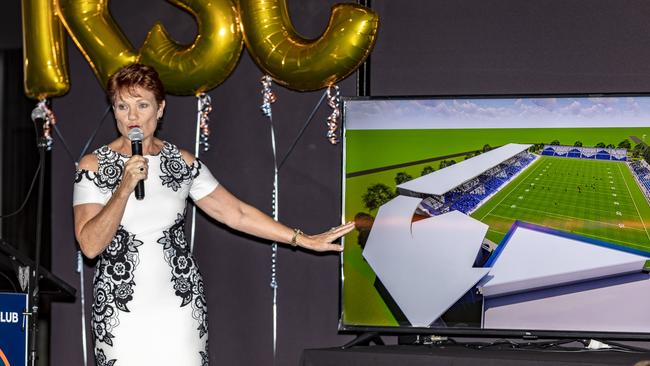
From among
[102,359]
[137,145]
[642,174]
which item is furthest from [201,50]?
[642,174]

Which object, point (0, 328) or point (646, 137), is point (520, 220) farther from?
point (0, 328)

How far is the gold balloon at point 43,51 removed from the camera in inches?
160

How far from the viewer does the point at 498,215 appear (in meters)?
3.63

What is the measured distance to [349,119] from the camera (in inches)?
148

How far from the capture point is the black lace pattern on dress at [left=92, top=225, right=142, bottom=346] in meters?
2.84

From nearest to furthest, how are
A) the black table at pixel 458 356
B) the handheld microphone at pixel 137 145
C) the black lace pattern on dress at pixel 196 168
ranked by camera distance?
the handheld microphone at pixel 137 145
the black lace pattern on dress at pixel 196 168
the black table at pixel 458 356

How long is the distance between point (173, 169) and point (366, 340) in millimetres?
1190

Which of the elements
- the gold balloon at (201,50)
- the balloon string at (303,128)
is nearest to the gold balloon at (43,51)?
the gold balloon at (201,50)

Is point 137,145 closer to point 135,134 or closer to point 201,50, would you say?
point 135,134

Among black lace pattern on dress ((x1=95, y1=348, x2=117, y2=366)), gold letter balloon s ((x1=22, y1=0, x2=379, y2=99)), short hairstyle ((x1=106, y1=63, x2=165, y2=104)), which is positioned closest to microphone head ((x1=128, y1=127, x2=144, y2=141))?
short hairstyle ((x1=106, y1=63, x2=165, y2=104))

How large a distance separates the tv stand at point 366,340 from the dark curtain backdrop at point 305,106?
Answer: 0.82 ft

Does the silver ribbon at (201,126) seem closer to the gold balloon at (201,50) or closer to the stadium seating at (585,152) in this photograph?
the gold balloon at (201,50)

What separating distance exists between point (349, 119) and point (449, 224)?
0.59 metres

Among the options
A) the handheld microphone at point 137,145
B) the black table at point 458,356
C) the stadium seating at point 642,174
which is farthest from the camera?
the stadium seating at point 642,174
